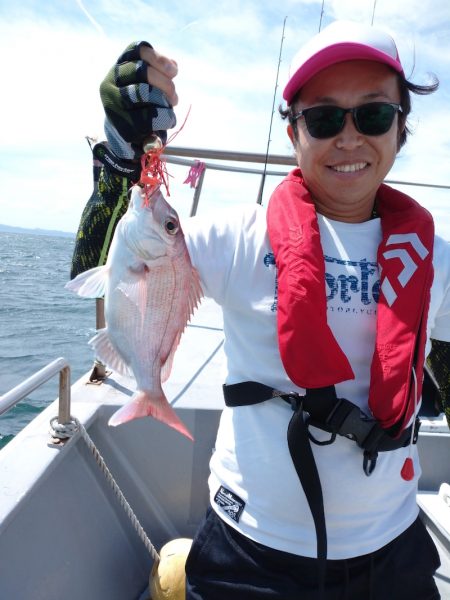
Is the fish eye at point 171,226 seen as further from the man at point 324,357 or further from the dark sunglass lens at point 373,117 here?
the dark sunglass lens at point 373,117

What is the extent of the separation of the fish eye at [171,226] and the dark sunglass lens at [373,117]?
2.08 feet

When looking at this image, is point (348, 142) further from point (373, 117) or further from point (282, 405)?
point (282, 405)

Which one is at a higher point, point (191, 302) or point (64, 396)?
point (191, 302)

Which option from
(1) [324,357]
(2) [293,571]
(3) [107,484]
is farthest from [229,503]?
(3) [107,484]

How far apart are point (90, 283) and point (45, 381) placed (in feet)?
2.39

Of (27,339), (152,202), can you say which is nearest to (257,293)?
(152,202)

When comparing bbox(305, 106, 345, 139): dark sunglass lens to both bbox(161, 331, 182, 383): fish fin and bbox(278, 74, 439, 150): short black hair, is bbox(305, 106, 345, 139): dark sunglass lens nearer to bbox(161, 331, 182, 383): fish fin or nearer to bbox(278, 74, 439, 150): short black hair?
bbox(278, 74, 439, 150): short black hair

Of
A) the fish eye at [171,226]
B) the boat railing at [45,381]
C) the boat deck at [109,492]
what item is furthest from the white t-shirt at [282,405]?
the boat deck at [109,492]

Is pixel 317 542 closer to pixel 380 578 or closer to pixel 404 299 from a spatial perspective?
pixel 380 578

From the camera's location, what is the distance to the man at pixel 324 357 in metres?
1.37

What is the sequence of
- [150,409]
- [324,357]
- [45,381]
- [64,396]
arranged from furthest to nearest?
[64,396], [45,381], [150,409], [324,357]

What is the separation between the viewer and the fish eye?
55.4 inches

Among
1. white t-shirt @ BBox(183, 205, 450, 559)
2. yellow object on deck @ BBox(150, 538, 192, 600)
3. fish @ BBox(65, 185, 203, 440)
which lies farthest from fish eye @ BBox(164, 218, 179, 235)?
yellow object on deck @ BBox(150, 538, 192, 600)

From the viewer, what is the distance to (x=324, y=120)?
1484mm
